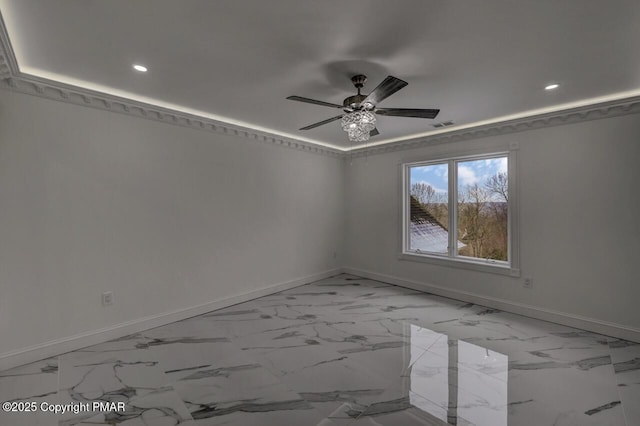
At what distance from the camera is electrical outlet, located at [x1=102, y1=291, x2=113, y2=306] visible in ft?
10.0

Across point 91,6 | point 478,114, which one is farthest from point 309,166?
point 91,6

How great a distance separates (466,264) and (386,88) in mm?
Result: 3178

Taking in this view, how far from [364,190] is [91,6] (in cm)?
455

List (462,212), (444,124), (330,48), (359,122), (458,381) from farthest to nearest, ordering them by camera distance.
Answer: (462,212) → (444,124) → (359,122) → (458,381) → (330,48)

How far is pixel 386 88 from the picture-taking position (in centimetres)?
223

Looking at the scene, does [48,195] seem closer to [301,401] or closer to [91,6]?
[91,6]

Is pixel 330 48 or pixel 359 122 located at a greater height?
pixel 330 48

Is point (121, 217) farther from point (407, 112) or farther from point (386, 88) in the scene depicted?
point (407, 112)

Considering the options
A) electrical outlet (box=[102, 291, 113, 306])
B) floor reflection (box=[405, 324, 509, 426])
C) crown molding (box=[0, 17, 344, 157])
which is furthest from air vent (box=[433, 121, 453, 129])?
electrical outlet (box=[102, 291, 113, 306])

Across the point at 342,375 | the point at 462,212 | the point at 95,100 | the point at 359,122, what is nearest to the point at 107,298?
the point at 95,100

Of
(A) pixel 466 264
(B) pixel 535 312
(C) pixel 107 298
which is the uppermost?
(A) pixel 466 264

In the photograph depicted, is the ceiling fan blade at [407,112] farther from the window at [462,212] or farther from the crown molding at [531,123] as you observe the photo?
the window at [462,212]

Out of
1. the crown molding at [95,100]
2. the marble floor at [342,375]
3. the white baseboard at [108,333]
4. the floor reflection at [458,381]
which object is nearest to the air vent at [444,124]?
the crown molding at [95,100]

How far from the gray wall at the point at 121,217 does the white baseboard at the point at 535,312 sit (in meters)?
2.24
